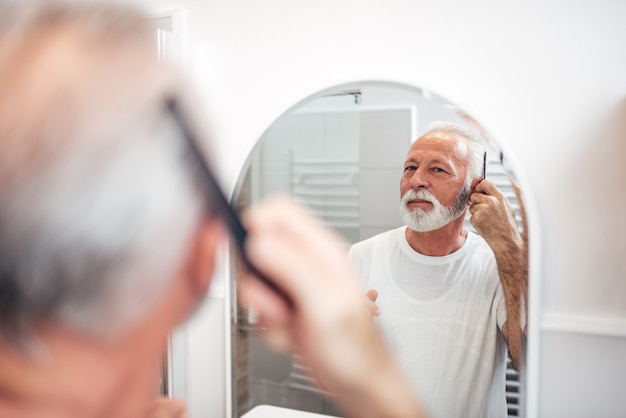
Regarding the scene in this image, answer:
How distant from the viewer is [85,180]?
19.4 inches

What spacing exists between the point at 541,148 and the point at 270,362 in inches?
23.4

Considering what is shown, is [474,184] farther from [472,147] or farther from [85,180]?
[85,180]

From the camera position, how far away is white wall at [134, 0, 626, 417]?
0.83 meters

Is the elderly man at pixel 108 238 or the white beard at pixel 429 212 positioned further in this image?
the white beard at pixel 429 212

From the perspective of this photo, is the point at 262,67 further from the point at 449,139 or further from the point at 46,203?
the point at 46,203

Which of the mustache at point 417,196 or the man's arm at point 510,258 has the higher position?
the mustache at point 417,196

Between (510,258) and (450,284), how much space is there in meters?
0.10

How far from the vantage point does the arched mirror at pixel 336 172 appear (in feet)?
2.78

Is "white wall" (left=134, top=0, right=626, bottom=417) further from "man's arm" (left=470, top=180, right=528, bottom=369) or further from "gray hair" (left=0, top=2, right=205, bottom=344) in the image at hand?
"gray hair" (left=0, top=2, right=205, bottom=344)

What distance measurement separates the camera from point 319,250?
→ 53 centimetres

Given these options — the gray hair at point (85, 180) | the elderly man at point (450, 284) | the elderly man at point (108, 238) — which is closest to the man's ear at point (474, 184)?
the elderly man at point (450, 284)

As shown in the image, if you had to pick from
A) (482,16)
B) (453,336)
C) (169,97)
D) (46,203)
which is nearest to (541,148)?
(482,16)

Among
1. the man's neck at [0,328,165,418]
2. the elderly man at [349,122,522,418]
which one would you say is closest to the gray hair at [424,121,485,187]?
the elderly man at [349,122,522,418]

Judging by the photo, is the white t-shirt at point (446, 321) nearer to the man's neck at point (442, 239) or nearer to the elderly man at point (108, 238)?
the man's neck at point (442, 239)
